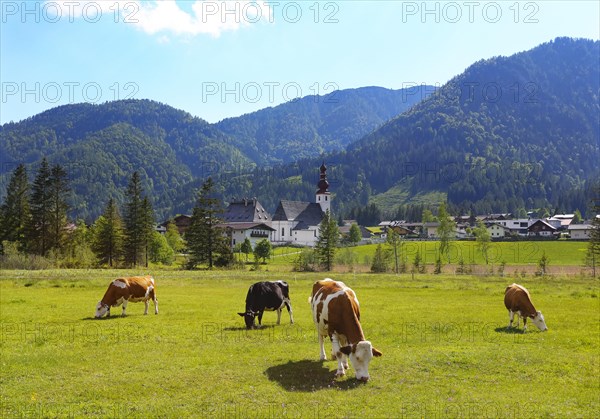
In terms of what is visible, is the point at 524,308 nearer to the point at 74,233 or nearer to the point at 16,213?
the point at 74,233

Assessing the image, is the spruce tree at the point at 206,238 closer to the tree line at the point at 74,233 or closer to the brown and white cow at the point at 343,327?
the tree line at the point at 74,233

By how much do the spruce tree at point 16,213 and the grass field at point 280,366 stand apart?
55412mm

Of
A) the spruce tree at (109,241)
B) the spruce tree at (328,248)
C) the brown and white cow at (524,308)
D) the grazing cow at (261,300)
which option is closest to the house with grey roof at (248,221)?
the spruce tree at (328,248)

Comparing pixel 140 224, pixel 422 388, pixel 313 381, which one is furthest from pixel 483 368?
pixel 140 224

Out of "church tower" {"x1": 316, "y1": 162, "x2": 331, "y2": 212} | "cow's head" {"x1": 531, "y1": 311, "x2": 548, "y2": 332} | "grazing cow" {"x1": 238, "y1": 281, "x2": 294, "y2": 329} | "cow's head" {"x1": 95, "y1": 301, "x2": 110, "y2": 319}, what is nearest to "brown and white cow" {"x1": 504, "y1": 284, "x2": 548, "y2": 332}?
"cow's head" {"x1": 531, "y1": 311, "x2": 548, "y2": 332}

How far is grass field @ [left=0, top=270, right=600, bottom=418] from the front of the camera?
11430 millimetres

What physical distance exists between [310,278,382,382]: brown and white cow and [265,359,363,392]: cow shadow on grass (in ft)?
1.07

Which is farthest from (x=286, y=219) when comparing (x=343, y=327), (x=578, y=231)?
(x=343, y=327)

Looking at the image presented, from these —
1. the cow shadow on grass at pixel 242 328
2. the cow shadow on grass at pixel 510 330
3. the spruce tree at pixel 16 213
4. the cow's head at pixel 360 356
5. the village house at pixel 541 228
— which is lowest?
the cow shadow on grass at pixel 510 330

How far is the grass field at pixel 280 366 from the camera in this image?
1143cm

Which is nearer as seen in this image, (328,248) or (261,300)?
(261,300)

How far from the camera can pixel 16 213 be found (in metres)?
77.6

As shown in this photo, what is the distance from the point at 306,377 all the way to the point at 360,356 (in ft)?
6.05

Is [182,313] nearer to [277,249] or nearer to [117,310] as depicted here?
[117,310]
